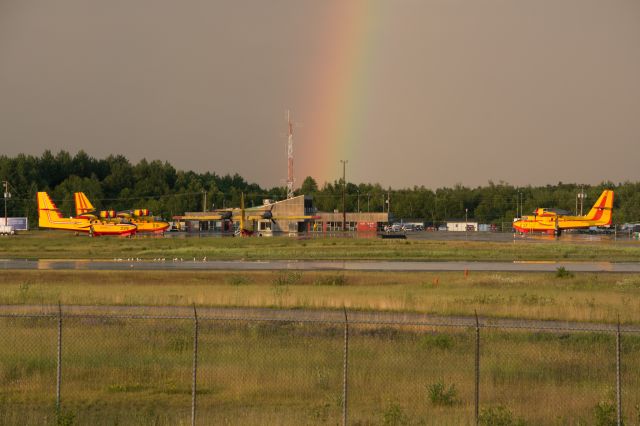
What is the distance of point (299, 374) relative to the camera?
19.2 meters

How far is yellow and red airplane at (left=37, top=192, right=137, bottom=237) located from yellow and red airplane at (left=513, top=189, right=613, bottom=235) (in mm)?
63207

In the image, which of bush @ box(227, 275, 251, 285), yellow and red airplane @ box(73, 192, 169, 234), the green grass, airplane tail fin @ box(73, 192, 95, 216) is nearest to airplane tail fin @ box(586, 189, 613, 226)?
yellow and red airplane @ box(73, 192, 169, 234)

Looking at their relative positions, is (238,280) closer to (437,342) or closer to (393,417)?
(437,342)

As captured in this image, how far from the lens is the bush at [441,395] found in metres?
16.7

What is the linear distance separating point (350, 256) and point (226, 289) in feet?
100

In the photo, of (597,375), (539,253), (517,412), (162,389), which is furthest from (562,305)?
(539,253)

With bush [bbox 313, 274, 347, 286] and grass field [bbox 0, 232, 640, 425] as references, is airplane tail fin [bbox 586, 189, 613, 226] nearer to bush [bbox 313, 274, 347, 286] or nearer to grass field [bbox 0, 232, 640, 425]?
bush [bbox 313, 274, 347, 286]

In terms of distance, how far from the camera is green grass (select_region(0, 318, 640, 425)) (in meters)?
16.0

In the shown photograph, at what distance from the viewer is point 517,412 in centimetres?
1608

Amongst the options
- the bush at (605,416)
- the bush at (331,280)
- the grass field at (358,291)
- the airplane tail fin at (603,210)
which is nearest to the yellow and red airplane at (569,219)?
the airplane tail fin at (603,210)

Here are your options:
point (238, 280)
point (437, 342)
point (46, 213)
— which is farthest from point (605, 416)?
point (46, 213)

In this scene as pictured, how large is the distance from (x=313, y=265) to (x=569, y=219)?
74943 mm

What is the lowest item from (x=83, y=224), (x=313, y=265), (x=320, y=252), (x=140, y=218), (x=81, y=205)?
(x=313, y=265)

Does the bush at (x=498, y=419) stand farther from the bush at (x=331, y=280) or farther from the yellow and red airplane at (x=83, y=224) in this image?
the yellow and red airplane at (x=83, y=224)
